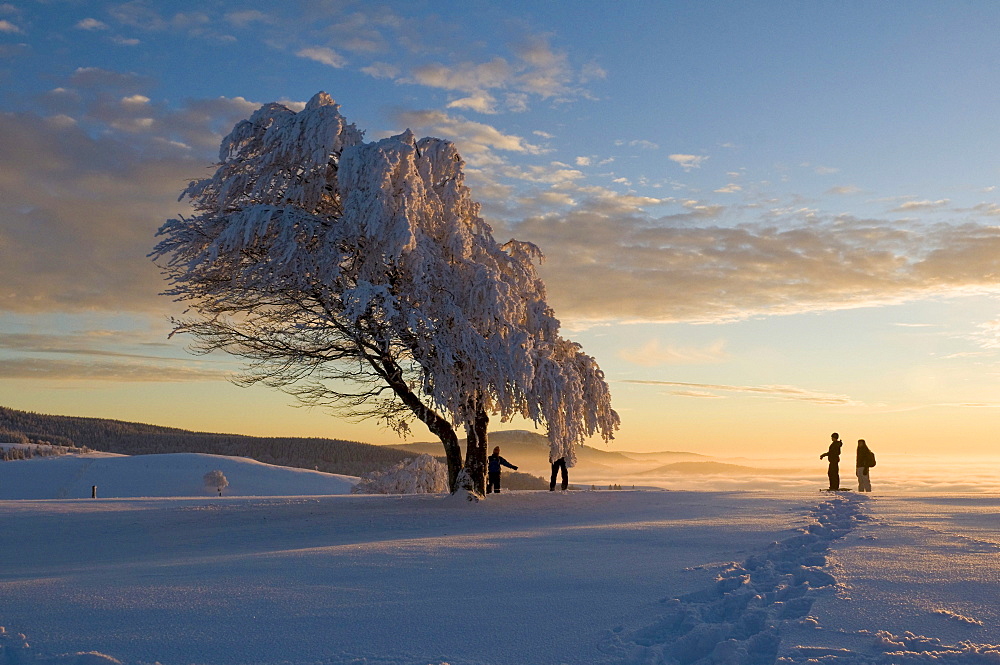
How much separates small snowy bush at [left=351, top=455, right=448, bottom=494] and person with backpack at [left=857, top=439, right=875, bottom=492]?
16935 millimetres

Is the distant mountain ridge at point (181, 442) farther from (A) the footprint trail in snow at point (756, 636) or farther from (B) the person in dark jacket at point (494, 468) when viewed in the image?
(A) the footprint trail in snow at point (756, 636)

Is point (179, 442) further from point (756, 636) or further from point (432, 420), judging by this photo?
point (756, 636)

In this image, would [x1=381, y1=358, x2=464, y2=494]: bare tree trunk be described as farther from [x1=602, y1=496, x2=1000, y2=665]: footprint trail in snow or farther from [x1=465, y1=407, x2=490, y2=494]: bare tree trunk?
[x1=602, y1=496, x2=1000, y2=665]: footprint trail in snow

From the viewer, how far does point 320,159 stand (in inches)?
639

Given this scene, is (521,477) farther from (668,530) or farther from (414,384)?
(668,530)

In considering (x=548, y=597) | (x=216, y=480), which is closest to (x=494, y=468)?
(x=548, y=597)

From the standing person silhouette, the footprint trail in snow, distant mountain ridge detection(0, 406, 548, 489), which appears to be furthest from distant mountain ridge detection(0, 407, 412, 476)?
the footprint trail in snow

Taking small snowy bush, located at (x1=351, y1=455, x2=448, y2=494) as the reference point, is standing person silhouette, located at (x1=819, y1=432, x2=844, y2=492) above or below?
above

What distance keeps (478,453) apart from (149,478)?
1333 inches

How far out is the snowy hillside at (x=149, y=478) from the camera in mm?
42156

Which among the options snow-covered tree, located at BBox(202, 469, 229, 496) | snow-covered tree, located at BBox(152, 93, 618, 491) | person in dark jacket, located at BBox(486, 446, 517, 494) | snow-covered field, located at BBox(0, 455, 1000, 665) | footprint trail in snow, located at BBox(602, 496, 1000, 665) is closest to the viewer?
footprint trail in snow, located at BBox(602, 496, 1000, 665)

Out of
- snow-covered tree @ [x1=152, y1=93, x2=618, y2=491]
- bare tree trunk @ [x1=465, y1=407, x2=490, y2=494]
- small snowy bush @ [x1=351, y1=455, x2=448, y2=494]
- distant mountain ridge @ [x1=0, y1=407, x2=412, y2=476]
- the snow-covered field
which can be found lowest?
distant mountain ridge @ [x1=0, y1=407, x2=412, y2=476]

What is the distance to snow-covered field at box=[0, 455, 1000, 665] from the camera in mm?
4875

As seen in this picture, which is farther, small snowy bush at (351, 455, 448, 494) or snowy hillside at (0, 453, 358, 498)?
snowy hillside at (0, 453, 358, 498)
